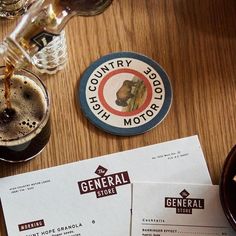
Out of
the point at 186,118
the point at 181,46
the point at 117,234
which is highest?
the point at 181,46

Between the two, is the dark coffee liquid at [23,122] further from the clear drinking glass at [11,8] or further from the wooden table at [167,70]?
the clear drinking glass at [11,8]

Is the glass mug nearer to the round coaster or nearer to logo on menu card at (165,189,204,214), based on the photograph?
the round coaster

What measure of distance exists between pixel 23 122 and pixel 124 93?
0.16 metres

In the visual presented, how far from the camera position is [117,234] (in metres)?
0.84

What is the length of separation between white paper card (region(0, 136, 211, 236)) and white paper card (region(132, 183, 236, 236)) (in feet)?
0.04

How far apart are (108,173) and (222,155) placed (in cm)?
17

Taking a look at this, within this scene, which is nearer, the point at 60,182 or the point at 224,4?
the point at 60,182

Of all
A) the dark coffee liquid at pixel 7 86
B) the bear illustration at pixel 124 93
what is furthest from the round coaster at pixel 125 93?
the dark coffee liquid at pixel 7 86

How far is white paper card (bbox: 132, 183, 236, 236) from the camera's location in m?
0.85

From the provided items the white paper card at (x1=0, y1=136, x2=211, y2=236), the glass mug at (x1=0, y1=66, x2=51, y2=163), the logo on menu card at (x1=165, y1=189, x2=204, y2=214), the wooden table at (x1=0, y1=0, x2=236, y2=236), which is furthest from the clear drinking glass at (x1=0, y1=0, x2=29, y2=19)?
the logo on menu card at (x1=165, y1=189, x2=204, y2=214)

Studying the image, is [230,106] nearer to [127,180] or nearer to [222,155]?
[222,155]

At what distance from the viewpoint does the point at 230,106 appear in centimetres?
92

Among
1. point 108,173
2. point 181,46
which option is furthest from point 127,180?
point 181,46

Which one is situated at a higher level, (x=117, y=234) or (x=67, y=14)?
(x=67, y=14)
